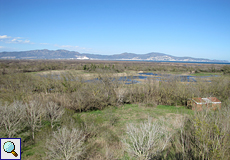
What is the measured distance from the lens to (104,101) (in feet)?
71.5

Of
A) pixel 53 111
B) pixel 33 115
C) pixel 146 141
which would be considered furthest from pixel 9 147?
pixel 53 111

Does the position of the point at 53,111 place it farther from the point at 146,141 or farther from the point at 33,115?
the point at 146,141

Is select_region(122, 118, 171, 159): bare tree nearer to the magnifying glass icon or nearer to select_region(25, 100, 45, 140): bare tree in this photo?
the magnifying glass icon

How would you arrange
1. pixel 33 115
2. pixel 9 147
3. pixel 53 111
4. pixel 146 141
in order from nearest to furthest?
pixel 9 147 < pixel 146 141 < pixel 33 115 < pixel 53 111

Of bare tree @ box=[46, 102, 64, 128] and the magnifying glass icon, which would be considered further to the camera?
bare tree @ box=[46, 102, 64, 128]

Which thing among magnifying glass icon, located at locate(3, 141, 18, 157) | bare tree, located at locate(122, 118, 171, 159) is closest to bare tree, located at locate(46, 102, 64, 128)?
magnifying glass icon, located at locate(3, 141, 18, 157)

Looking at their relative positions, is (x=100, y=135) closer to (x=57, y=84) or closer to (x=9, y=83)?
(x=57, y=84)

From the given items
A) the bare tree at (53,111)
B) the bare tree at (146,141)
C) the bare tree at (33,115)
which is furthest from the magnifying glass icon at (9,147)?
the bare tree at (53,111)

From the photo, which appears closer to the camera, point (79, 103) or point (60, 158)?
point (60, 158)

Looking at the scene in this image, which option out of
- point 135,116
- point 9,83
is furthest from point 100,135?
point 9,83

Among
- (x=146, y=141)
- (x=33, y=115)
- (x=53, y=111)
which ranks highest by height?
(x=146, y=141)

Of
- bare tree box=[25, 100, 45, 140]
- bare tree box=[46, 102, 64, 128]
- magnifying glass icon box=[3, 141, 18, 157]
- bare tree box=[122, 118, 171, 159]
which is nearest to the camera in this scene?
magnifying glass icon box=[3, 141, 18, 157]

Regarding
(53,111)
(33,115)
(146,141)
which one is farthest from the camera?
(53,111)

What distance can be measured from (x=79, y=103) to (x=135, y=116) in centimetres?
814
